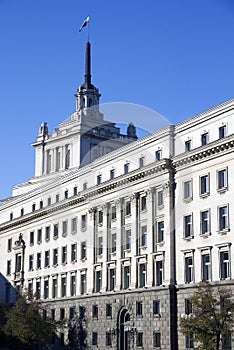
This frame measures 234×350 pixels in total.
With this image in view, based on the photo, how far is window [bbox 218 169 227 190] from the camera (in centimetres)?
5684

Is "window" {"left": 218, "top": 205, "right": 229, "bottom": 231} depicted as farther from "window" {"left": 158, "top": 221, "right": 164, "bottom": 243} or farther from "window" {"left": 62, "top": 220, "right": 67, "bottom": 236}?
"window" {"left": 62, "top": 220, "right": 67, "bottom": 236}

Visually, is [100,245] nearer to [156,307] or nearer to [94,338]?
[94,338]

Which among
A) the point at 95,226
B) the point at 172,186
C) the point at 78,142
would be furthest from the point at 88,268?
the point at 78,142

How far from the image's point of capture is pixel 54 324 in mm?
73750

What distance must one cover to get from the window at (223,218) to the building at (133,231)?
0.08 metres

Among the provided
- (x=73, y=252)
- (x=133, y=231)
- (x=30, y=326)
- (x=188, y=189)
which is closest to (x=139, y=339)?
(x=133, y=231)

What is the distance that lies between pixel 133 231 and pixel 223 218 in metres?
12.6

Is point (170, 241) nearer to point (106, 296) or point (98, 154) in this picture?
point (106, 296)

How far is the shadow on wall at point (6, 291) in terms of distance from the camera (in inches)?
3630

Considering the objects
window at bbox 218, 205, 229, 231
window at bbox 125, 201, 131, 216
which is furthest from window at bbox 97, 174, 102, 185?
window at bbox 218, 205, 229, 231

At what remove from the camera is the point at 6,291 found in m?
94.6

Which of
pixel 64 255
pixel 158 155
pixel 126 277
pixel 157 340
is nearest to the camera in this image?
pixel 157 340

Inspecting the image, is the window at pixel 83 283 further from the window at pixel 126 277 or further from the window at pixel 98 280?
the window at pixel 126 277

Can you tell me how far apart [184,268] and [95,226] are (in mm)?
16013
